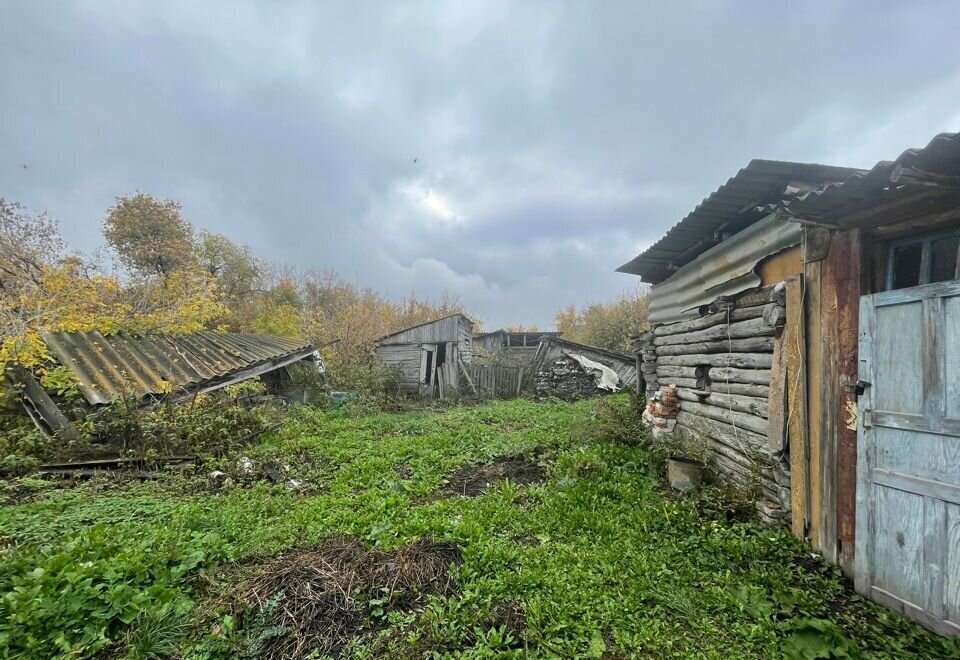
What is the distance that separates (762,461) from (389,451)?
5.71 meters

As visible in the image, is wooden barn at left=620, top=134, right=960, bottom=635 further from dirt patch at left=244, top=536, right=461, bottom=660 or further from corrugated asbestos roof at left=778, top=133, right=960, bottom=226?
dirt patch at left=244, top=536, right=461, bottom=660

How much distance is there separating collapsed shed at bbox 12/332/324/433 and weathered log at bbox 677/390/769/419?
28.8 feet

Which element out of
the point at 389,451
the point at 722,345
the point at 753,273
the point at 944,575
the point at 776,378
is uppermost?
the point at 753,273

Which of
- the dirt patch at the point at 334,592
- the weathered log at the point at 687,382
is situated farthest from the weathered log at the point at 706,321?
the dirt patch at the point at 334,592

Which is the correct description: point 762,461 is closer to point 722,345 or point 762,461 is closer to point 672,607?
point 722,345

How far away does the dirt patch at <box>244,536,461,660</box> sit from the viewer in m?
2.51

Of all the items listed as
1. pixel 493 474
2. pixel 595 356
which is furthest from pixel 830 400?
pixel 595 356

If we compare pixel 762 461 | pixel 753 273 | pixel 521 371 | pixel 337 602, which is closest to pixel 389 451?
pixel 337 602

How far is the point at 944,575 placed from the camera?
91.2 inches

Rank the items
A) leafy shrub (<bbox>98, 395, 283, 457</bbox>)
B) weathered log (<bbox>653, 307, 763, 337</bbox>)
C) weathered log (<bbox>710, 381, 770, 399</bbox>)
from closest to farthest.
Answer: weathered log (<bbox>710, 381, 770, 399</bbox>) → weathered log (<bbox>653, 307, 763, 337</bbox>) → leafy shrub (<bbox>98, 395, 283, 457</bbox>)

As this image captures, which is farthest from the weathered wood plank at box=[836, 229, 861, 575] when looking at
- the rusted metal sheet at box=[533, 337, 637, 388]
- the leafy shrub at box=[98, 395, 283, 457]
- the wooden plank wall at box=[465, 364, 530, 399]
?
the wooden plank wall at box=[465, 364, 530, 399]

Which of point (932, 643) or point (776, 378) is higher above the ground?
point (776, 378)

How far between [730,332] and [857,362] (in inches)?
69.6

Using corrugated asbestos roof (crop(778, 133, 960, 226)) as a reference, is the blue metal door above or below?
below
